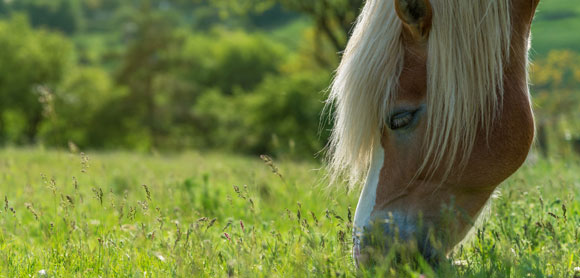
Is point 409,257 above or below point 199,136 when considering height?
above

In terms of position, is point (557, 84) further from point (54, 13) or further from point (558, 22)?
point (54, 13)

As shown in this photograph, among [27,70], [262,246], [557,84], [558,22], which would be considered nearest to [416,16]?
[262,246]

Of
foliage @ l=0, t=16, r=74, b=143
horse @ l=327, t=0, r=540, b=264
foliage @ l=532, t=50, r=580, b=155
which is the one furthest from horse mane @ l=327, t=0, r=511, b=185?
foliage @ l=0, t=16, r=74, b=143

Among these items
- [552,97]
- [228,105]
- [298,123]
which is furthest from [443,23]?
[228,105]

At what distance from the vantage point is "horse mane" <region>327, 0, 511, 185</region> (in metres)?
2.21

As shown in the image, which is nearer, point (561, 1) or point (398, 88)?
point (398, 88)

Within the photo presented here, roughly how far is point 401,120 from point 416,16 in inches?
16.2

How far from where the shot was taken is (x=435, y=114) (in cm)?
222

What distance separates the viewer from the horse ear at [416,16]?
84.6 inches

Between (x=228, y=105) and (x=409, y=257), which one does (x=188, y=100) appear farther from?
(x=409, y=257)

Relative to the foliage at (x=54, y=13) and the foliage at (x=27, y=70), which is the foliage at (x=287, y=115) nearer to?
the foliage at (x=27, y=70)

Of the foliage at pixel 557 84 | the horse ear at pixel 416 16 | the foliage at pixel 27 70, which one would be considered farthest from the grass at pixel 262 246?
the foliage at pixel 27 70

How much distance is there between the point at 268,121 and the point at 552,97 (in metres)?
13.5

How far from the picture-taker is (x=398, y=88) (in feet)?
7.41
